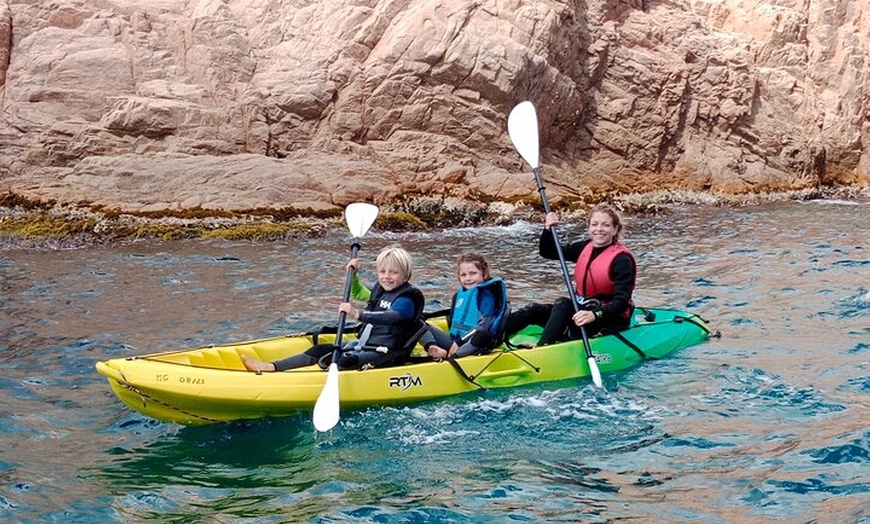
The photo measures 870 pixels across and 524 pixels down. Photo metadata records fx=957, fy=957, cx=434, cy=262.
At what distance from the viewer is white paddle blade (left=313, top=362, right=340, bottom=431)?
575 cm

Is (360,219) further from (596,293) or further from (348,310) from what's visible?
(596,293)

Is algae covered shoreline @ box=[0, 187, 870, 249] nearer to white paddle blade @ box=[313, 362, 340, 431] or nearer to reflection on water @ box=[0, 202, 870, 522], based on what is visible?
reflection on water @ box=[0, 202, 870, 522]

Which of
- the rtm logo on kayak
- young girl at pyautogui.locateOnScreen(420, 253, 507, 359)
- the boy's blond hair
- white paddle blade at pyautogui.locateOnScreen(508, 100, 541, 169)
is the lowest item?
the rtm logo on kayak

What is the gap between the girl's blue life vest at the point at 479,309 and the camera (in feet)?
23.6

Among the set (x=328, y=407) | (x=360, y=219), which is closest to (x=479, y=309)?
(x=360, y=219)

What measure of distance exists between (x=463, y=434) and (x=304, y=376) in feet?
3.59

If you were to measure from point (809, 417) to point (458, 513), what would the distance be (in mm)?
2625

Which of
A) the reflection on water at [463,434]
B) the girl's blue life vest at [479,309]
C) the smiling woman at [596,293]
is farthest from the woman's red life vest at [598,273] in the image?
the girl's blue life vest at [479,309]

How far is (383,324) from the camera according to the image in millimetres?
6680

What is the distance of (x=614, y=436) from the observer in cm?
584

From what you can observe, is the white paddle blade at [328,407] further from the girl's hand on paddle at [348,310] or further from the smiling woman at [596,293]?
the smiling woman at [596,293]

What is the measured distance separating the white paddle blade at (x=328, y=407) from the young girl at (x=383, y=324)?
1.72 feet

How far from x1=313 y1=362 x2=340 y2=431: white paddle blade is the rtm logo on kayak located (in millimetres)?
495

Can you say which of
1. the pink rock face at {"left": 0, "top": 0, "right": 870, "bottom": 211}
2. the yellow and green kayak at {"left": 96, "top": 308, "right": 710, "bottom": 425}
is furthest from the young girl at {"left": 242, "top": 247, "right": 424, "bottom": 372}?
the pink rock face at {"left": 0, "top": 0, "right": 870, "bottom": 211}
